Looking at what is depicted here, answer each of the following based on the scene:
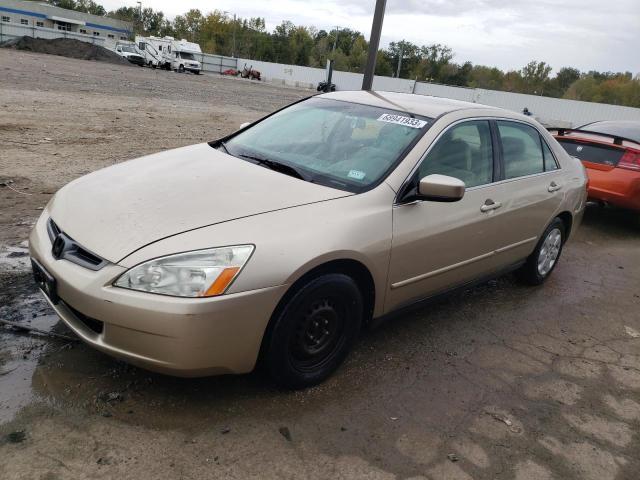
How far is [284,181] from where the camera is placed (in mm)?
3244

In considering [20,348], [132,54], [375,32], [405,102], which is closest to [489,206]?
[405,102]

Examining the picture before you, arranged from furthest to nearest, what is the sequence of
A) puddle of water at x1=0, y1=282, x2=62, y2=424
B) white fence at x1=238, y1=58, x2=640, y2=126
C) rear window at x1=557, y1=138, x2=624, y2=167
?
white fence at x1=238, y1=58, x2=640, y2=126, rear window at x1=557, y1=138, x2=624, y2=167, puddle of water at x1=0, y1=282, x2=62, y2=424

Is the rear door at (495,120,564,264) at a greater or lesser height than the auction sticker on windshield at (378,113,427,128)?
lesser

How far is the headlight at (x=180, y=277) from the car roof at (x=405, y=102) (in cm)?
199

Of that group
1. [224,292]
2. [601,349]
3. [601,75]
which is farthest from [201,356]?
[601,75]

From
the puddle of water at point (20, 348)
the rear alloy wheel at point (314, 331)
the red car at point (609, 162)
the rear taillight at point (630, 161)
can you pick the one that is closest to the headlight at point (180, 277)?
the rear alloy wheel at point (314, 331)

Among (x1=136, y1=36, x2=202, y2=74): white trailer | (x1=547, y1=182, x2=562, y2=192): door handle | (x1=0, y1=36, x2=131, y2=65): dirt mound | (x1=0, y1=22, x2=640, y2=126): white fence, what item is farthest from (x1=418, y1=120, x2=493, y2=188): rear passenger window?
(x1=136, y1=36, x2=202, y2=74): white trailer

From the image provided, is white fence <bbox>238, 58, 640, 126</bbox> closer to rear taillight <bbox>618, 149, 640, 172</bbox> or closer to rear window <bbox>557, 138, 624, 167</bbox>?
rear window <bbox>557, 138, 624, 167</bbox>

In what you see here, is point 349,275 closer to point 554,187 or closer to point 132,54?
point 554,187

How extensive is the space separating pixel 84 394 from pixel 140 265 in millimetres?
839

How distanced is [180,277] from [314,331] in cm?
85

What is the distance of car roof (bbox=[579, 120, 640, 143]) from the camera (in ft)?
25.4

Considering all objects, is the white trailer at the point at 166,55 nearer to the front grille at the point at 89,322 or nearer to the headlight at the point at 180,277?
the front grille at the point at 89,322

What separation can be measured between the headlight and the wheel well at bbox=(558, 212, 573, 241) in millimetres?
3724
